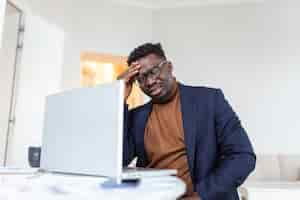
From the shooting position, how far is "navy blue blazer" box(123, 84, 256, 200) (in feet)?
2.86

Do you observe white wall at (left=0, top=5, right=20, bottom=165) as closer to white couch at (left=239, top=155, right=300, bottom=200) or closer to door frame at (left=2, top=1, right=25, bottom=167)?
door frame at (left=2, top=1, right=25, bottom=167)

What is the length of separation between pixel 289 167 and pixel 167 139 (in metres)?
2.11

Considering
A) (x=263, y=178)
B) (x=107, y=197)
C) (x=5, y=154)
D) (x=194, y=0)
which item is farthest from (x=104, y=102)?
(x=194, y=0)

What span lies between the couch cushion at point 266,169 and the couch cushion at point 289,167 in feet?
0.12

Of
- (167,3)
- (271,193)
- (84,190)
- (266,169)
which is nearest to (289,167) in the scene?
(266,169)

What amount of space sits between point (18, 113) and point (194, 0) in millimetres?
2150

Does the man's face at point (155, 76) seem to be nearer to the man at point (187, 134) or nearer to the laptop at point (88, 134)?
the man at point (187, 134)

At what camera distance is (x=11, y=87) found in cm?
238

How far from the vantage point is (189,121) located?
102cm

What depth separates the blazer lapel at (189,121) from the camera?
0.99 m

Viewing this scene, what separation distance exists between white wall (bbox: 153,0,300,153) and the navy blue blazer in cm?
211

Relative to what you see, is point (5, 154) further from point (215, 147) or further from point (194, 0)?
point (194, 0)

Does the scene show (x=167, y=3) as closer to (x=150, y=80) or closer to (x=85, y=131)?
(x=150, y=80)

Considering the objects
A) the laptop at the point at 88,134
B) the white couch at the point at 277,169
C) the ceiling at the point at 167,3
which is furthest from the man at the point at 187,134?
the ceiling at the point at 167,3
